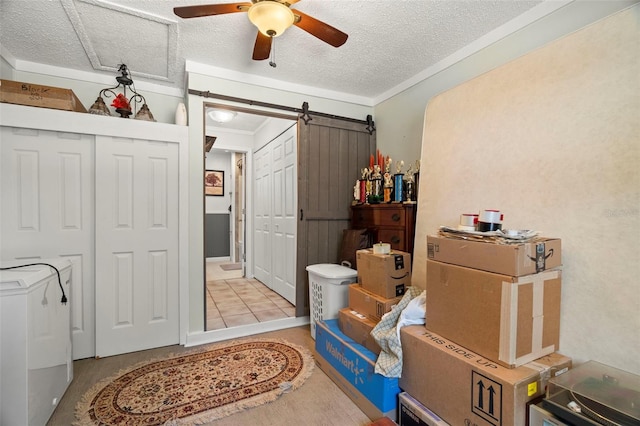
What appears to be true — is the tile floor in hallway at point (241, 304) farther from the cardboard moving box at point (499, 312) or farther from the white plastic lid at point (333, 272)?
the cardboard moving box at point (499, 312)

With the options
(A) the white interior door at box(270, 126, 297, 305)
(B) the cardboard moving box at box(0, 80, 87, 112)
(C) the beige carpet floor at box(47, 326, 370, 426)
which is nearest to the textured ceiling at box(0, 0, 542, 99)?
(B) the cardboard moving box at box(0, 80, 87, 112)

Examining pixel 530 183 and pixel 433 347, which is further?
pixel 530 183

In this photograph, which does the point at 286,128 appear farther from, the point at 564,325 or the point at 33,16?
the point at 564,325

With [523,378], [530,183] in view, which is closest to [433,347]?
[523,378]

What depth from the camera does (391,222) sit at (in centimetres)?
247

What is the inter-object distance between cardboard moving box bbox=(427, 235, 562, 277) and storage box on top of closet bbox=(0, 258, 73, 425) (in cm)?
200

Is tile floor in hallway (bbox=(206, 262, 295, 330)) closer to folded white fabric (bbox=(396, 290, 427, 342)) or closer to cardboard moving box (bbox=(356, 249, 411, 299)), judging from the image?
cardboard moving box (bbox=(356, 249, 411, 299))

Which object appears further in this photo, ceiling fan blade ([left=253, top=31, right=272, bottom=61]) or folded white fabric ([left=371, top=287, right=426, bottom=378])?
ceiling fan blade ([left=253, top=31, right=272, bottom=61])

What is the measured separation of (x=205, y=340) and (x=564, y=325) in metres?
2.55

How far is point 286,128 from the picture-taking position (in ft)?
11.4

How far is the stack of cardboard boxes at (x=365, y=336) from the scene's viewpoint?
1.53 metres

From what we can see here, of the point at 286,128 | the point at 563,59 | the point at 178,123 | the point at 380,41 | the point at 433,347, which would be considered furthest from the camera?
the point at 286,128

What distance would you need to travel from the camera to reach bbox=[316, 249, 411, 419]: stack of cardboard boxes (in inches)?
60.3

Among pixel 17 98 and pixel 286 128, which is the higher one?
pixel 286 128
